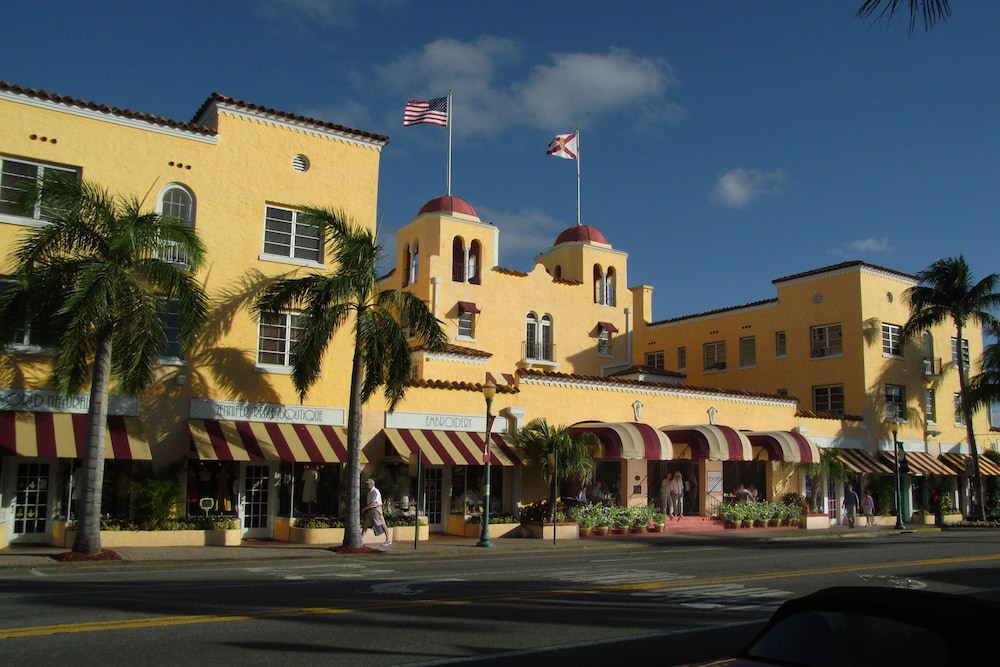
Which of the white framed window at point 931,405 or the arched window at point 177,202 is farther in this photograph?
the white framed window at point 931,405

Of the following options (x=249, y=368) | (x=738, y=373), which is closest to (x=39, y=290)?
(x=249, y=368)

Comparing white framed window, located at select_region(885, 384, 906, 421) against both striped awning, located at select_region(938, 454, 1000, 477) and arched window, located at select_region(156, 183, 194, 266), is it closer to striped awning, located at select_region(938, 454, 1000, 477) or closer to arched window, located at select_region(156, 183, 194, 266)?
striped awning, located at select_region(938, 454, 1000, 477)

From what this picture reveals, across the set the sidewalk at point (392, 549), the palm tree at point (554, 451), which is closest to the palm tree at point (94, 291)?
the sidewalk at point (392, 549)

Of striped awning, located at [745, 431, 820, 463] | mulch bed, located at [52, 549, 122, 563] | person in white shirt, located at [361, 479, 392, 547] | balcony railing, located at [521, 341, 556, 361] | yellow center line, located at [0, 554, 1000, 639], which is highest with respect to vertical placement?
balcony railing, located at [521, 341, 556, 361]

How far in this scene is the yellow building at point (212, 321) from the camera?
20.9 m

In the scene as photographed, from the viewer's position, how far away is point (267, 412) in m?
23.8

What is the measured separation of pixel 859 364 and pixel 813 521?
864 cm

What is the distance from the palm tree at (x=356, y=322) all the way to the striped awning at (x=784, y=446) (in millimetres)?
16086

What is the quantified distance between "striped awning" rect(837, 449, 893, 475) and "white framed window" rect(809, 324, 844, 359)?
4.70 m

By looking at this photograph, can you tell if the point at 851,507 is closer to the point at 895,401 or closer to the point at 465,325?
the point at 895,401

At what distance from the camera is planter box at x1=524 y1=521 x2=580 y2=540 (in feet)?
86.4

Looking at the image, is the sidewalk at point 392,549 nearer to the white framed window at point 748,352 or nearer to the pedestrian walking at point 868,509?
the pedestrian walking at point 868,509

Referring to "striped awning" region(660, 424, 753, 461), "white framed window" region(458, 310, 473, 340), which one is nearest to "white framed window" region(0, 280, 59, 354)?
"white framed window" region(458, 310, 473, 340)

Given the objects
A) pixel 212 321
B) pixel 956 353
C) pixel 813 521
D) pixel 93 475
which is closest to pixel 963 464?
pixel 956 353
